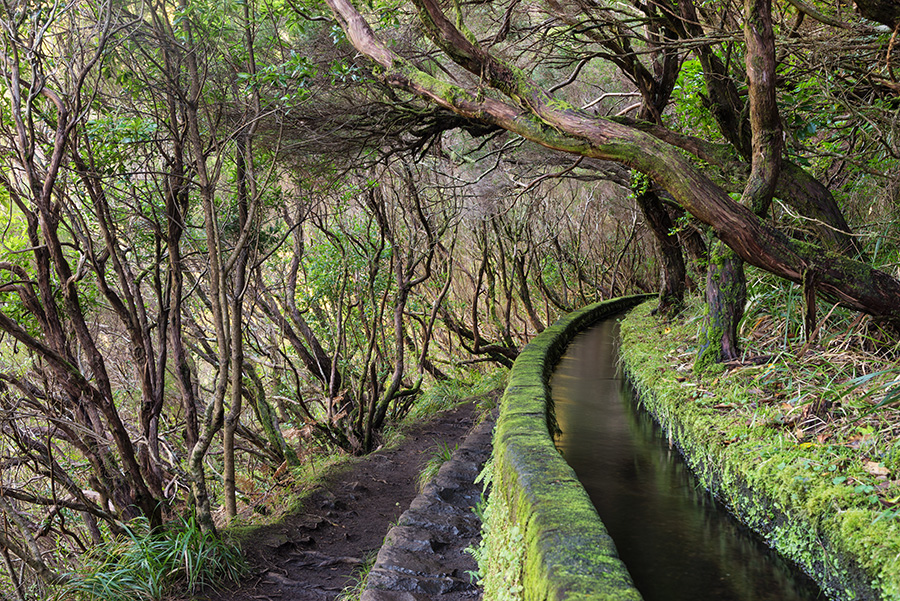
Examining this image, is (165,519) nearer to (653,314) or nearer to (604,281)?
(653,314)

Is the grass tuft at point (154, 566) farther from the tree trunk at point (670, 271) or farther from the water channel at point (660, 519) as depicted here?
the tree trunk at point (670, 271)

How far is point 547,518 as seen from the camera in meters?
2.79

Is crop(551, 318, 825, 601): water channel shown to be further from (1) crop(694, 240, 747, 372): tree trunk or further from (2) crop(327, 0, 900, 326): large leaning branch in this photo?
(2) crop(327, 0, 900, 326): large leaning branch

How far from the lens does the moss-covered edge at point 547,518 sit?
2244 millimetres

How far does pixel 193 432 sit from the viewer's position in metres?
5.98

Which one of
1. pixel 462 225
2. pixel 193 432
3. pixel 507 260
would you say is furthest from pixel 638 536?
pixel 462 225

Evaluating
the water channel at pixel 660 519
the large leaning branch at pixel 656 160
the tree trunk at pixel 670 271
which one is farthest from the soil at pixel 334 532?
the tree trunk at pixel 670 271

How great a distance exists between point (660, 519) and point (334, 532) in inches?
130

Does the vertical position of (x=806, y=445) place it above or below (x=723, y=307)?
below

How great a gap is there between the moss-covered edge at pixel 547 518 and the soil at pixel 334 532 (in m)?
1.77

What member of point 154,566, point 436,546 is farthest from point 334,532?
point 436,546

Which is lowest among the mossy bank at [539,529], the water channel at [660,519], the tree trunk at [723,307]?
the water channel at [660,519]

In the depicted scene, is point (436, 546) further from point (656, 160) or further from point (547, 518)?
point (656, 160)

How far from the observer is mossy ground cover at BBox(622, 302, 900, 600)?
2.89 m
